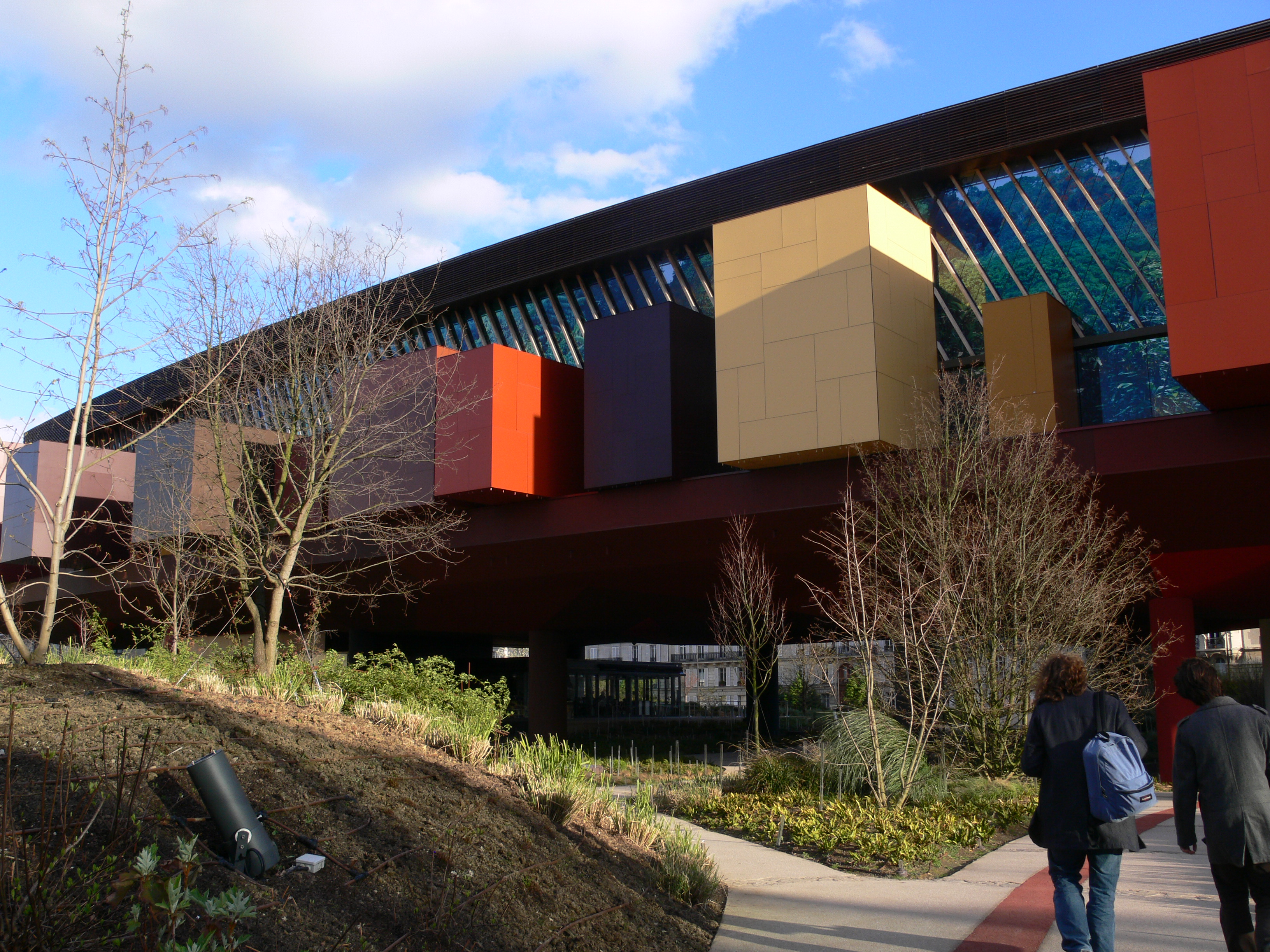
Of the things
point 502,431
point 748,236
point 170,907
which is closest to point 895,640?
point 748,236

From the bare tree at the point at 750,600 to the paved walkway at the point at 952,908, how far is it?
5.84m

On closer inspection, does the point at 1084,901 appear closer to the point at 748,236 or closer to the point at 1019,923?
the point at 1019,923

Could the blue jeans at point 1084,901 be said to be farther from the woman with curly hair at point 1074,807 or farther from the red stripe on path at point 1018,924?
the red stripe on path at point 1018,924

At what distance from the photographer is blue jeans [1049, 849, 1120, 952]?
4723 mm

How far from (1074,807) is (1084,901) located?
0.47 meters

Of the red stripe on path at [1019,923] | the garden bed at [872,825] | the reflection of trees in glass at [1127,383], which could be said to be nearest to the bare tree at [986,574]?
the garden bed at [872,825]

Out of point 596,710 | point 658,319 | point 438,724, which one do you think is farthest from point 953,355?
point 596,710

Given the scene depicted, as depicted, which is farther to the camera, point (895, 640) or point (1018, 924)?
point (895, 640)

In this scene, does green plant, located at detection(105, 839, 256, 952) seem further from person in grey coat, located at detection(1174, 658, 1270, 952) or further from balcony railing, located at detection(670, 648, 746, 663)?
balcony railing, located at detection(670, 648, 746, 663)

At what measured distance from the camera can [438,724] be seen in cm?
885

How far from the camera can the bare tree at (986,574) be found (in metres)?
13.7

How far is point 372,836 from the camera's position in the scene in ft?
18.0

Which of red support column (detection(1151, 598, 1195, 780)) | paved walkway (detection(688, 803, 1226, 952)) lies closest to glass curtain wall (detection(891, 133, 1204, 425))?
red support column (detection(1151, 598, 1195, 780))

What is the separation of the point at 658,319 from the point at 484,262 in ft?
37.5
